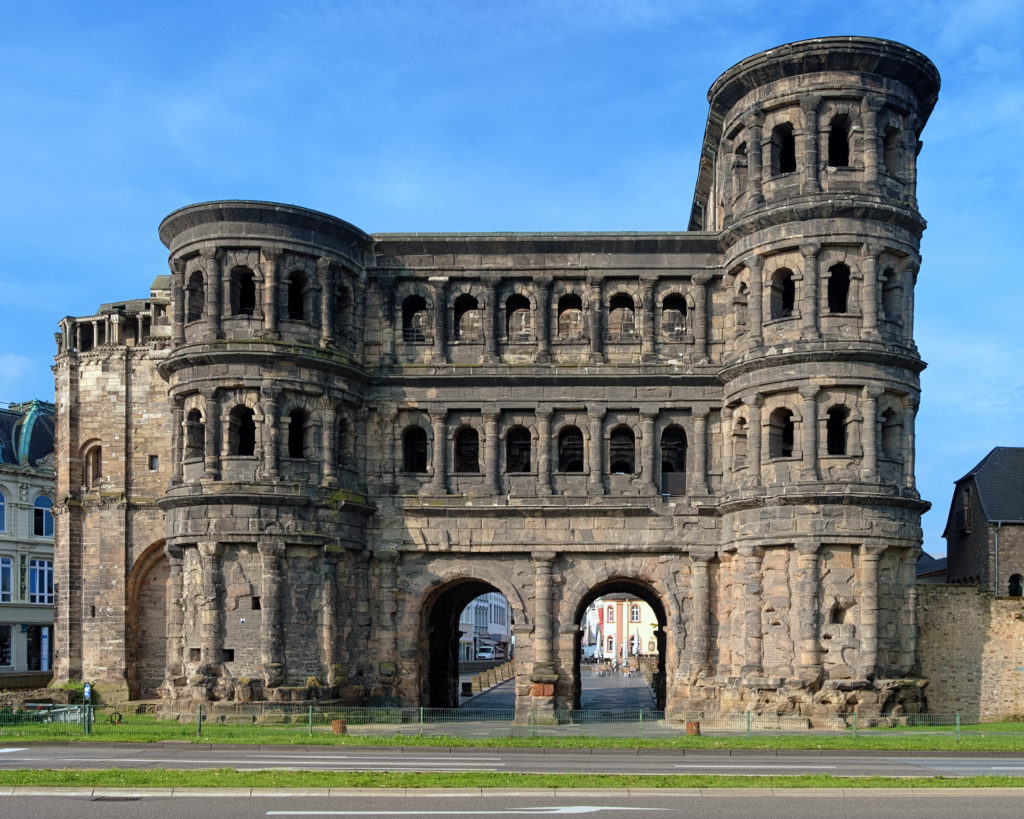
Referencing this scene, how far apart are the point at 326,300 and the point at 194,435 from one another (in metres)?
5.91

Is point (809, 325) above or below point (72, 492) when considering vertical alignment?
above

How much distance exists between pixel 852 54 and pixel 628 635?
90135mm

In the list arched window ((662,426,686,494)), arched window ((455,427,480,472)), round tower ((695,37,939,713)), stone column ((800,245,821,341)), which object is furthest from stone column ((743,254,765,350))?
arched window ((455,427,480,472))

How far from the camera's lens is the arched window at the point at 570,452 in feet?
130

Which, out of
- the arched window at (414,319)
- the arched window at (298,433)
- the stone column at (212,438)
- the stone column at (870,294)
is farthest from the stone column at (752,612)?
the stone column at (212,438)

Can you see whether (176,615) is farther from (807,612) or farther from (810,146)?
(810,146)

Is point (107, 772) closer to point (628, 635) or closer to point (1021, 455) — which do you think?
point (1021, 455)

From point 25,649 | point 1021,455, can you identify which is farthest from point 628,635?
point 1021,455

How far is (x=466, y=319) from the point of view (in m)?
38.9

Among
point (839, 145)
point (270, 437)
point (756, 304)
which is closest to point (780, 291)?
point (756, 304)

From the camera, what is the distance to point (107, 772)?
20.7 meters

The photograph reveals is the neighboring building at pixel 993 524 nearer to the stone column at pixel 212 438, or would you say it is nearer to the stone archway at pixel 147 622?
the stone column at pixel 212 438

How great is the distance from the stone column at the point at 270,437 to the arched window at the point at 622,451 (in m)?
10.9

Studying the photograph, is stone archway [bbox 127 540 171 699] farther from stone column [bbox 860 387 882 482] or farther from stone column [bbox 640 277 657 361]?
stone column [bbox 860 387 882 482]
